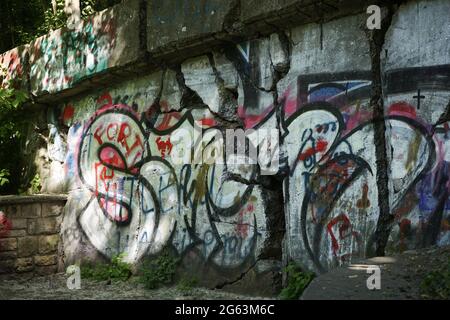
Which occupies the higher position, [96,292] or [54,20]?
[54,20]

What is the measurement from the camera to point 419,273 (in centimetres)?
328

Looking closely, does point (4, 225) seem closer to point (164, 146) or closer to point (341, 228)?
point (164, 146)

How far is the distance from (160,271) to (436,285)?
292 centimetres

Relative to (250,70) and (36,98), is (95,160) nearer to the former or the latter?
(36,98)

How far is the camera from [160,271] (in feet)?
17.5

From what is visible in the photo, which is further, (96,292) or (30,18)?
(30,18)

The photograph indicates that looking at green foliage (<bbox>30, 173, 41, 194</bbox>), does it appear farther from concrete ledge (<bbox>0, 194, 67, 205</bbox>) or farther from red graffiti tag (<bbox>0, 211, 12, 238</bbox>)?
red graffiti tag (<bbox>0, 211, 12, 238</bbox>)

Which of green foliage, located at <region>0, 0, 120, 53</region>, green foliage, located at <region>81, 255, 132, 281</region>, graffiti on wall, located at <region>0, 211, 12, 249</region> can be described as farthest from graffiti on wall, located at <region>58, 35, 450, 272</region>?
green foliage, located at <region>0, 0, 120, 53</region>

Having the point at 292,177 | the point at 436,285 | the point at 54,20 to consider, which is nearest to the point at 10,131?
the point at 54,20

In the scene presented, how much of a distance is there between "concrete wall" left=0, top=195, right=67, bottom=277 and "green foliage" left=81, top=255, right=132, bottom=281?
56 cm

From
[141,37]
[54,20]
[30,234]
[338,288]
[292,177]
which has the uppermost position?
[54,20]

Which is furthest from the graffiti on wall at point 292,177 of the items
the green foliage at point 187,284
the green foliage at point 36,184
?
the green foliage at point 36,184

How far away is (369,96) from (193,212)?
196cm

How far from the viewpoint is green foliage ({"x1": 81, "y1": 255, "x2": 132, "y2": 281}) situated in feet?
18.8
